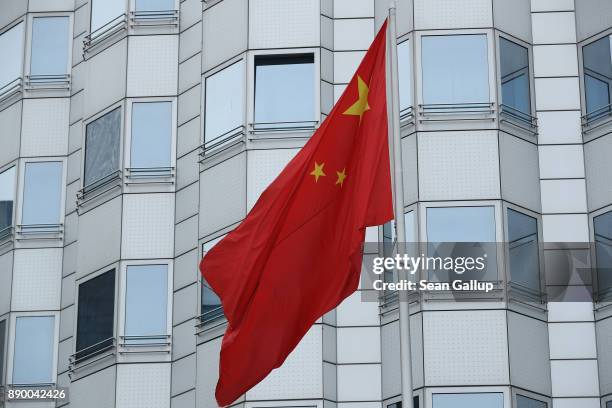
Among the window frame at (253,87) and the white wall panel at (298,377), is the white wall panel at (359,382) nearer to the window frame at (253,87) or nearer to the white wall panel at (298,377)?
the white wall panel at (298,377)

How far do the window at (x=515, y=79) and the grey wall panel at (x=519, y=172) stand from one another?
0.68 meters

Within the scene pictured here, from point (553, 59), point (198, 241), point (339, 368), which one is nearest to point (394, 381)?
point (339, 368)

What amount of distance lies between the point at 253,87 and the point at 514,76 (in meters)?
5.42

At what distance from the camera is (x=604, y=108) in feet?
106

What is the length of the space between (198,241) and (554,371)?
25.9 ft

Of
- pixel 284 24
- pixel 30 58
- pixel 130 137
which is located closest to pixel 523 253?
pixel 284 24

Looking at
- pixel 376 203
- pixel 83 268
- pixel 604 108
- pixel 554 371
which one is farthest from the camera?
pixel 83 268

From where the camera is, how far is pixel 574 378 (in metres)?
30.2

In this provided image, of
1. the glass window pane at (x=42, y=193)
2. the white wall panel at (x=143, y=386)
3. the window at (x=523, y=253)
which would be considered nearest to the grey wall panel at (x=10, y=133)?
the glass window pane at (x=42, y=193)

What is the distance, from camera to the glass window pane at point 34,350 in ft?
116

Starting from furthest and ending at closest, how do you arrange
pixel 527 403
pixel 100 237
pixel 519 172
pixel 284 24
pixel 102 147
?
pixel 102 147
pixel 100 237
pixel 284 24
pixel 519 172
pixel 527 403

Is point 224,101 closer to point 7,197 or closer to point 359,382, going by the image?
point 7,197

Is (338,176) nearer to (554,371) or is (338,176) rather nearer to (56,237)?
(554,371)

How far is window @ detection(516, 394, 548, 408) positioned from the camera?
2958 centimetres
